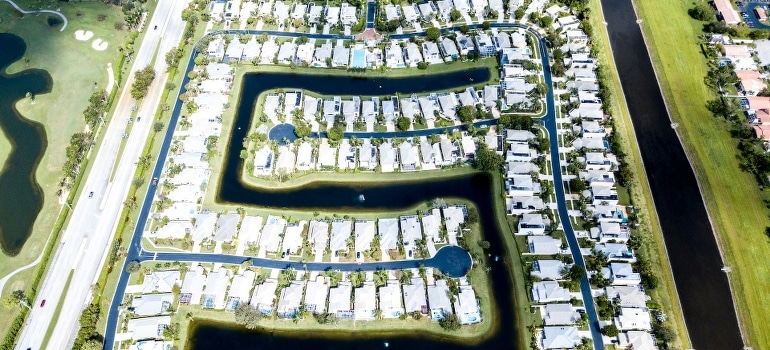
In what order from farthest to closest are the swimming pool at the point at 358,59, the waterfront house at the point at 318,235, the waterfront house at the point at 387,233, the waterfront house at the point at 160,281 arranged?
the swimming pool at the point at 358,59, the waterfront house at the point at 387,233, the waterfront house at the point at 318,235, the waterfront house at the point at 160,281

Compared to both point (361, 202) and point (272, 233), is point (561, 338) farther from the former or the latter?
point (272, 233)

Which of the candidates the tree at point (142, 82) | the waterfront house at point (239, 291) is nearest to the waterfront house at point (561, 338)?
the waterfront house at point (239, 291)

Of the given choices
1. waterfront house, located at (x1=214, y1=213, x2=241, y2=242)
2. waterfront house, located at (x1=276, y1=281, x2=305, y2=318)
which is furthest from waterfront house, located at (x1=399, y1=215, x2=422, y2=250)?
waterfront house, located at (x1=214, y1=213, x2=241, y2=242)

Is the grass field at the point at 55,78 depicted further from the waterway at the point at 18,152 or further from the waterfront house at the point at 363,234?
the waterfront house at the point at 363,234

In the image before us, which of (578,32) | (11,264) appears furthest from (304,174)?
(578,32)

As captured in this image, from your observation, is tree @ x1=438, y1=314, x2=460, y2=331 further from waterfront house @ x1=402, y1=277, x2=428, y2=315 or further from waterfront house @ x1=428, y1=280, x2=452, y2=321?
waterfront house @ x1=402, y1=277, x2=428, y2=315
